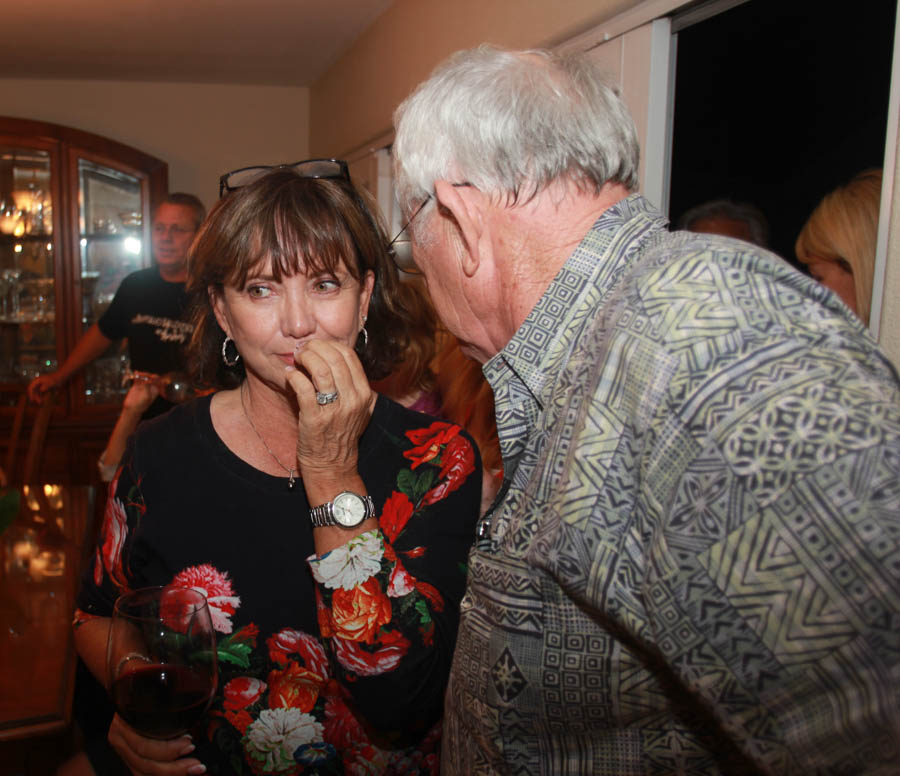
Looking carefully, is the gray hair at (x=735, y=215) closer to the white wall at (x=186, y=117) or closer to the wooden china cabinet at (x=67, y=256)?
the wooden china cabinet at (x=67, y=256)

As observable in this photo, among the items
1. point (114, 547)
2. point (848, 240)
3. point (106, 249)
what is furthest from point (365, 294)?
point (106, 249)

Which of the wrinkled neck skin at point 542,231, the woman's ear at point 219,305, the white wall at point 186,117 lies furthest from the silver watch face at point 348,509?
the white wall at point 186,117

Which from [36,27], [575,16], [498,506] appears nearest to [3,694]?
[498,506]

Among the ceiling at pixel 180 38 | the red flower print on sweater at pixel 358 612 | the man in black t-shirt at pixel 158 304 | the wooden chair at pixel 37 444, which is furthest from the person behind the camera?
the ceiling at pixel 180 38

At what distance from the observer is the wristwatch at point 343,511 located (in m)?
0.94

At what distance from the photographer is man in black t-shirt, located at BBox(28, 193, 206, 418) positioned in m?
3.66

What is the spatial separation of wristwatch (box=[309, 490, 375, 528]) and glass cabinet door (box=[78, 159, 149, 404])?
4581mm

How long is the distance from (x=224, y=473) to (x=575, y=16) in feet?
Result: 5.83

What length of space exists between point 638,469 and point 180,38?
15.4 feet

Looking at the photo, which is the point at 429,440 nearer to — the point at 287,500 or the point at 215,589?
the point at 287,500

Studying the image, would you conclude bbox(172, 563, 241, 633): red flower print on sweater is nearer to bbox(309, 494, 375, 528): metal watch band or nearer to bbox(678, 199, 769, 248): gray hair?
bbox(309, 494, 375, 528): metal watch band

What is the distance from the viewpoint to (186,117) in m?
5.55

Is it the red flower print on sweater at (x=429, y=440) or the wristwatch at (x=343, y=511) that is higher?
the red flower print on sweater at (x=429, y=440)

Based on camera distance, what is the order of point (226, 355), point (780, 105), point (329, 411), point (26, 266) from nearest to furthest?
point (329, 411)
point (226, 355)
point (780, 105)
point (26, 266)
